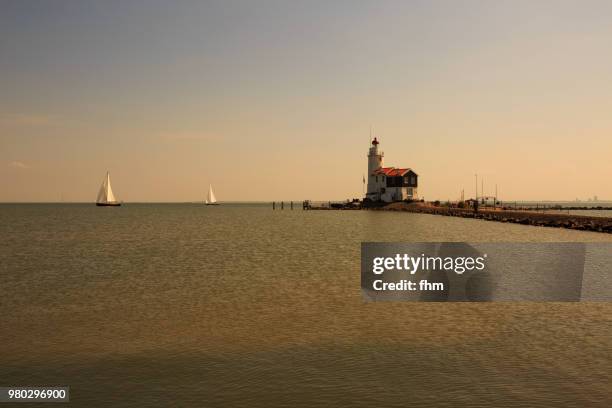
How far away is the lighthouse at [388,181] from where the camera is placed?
392 feet

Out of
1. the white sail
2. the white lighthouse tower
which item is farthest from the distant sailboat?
the white lighthouse tower

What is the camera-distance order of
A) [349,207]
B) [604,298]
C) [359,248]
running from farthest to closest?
[349,207] → [359,248] → [604,298]

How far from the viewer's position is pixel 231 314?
17.8 meters

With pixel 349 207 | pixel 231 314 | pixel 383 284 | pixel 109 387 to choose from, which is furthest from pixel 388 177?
pixel 109 387

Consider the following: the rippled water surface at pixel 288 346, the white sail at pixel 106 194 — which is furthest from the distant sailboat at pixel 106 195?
the rippled water surface at pixel 288 346

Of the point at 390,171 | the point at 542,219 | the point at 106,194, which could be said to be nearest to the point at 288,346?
the point at 542,219

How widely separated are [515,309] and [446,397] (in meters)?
9.74

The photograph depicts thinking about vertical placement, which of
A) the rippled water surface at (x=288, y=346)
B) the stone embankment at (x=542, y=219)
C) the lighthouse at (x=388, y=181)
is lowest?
the rippled water surface at (x=288, y=346)

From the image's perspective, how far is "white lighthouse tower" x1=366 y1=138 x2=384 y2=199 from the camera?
403ft

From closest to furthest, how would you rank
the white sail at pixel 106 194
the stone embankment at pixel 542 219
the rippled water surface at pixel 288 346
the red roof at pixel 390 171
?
the rippled water surface at pixel 288 346, the stone embankment at pixel 542 219, the red roof at pixel 390 171, the white sail at pixel 106 194

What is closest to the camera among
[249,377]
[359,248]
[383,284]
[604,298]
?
[249,377]

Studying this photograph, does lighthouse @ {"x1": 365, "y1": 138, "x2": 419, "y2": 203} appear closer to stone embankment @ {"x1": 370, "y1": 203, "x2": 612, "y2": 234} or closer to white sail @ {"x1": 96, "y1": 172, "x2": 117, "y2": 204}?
stone embankment @ {"x1": 370, "y1": 203, "x2": 612, "y2": 234}

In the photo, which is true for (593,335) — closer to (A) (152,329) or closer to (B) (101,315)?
(A) (152,329)

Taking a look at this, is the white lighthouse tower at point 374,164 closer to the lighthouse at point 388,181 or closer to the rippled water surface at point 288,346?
the lighthouse at point 388,181
